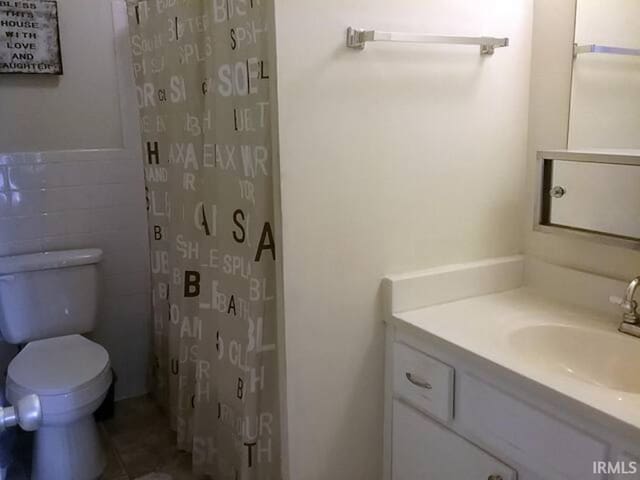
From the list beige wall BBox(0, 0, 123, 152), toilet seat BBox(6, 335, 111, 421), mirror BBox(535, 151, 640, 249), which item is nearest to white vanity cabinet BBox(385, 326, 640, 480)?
mirror BBox(535, 151, 640, 249)

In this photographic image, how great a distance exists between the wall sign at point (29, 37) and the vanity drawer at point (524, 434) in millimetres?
2155

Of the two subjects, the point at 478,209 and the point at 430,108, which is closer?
the point at 430,108

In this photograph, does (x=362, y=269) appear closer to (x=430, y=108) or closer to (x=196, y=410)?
(x=430, y=108)

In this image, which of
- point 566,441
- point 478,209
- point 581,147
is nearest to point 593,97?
point 581,147

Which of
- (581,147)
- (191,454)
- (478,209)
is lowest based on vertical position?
(191,454)

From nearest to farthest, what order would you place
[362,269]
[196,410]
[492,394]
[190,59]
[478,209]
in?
[492,394] < [362,269] < [478,209] < [190,59] < [196,410]

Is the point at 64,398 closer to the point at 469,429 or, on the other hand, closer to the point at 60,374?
the point at 60,374

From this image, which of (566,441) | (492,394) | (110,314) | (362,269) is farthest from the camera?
(110,314)

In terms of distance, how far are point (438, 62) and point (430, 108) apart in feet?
0.44

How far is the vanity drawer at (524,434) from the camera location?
1162 millimetres

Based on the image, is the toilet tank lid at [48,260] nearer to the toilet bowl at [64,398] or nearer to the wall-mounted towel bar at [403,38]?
the toilet bowl at [64,398]

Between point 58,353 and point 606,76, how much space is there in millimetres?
2213

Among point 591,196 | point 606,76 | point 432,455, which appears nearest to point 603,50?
point 606,76

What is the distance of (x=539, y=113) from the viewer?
182 centimetres
